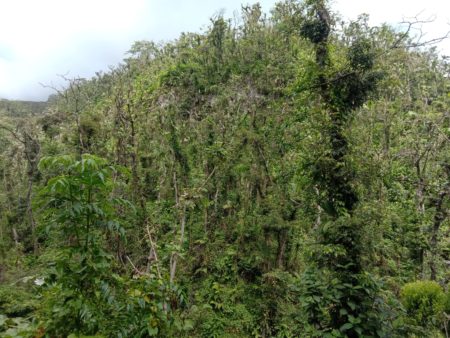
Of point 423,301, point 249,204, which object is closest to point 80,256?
point 423,301

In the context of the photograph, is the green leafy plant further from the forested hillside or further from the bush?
the bush

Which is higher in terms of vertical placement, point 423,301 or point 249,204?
point 249,204

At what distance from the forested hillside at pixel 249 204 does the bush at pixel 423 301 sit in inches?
0.8

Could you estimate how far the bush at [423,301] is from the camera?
4715 millimetres

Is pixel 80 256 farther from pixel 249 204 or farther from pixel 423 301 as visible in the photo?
pixel 249 204

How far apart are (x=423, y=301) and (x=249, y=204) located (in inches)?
138

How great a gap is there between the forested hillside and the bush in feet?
0.07

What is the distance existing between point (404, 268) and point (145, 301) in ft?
26.0

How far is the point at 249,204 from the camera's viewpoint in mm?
7129

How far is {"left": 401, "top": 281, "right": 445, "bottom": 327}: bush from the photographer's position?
471 cm

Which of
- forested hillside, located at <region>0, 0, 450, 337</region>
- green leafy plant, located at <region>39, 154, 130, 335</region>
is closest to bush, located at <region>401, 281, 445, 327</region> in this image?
forested hillside, located at <region>0, 0, 450, 337</region>

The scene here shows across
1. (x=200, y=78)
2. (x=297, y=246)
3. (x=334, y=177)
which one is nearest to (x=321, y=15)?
(x=334, y=177)

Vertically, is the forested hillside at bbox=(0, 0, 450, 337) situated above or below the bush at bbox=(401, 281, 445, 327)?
above

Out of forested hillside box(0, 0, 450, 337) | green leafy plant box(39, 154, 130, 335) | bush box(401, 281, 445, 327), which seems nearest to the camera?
green leafy plant box(39, 154, 130, 335)
